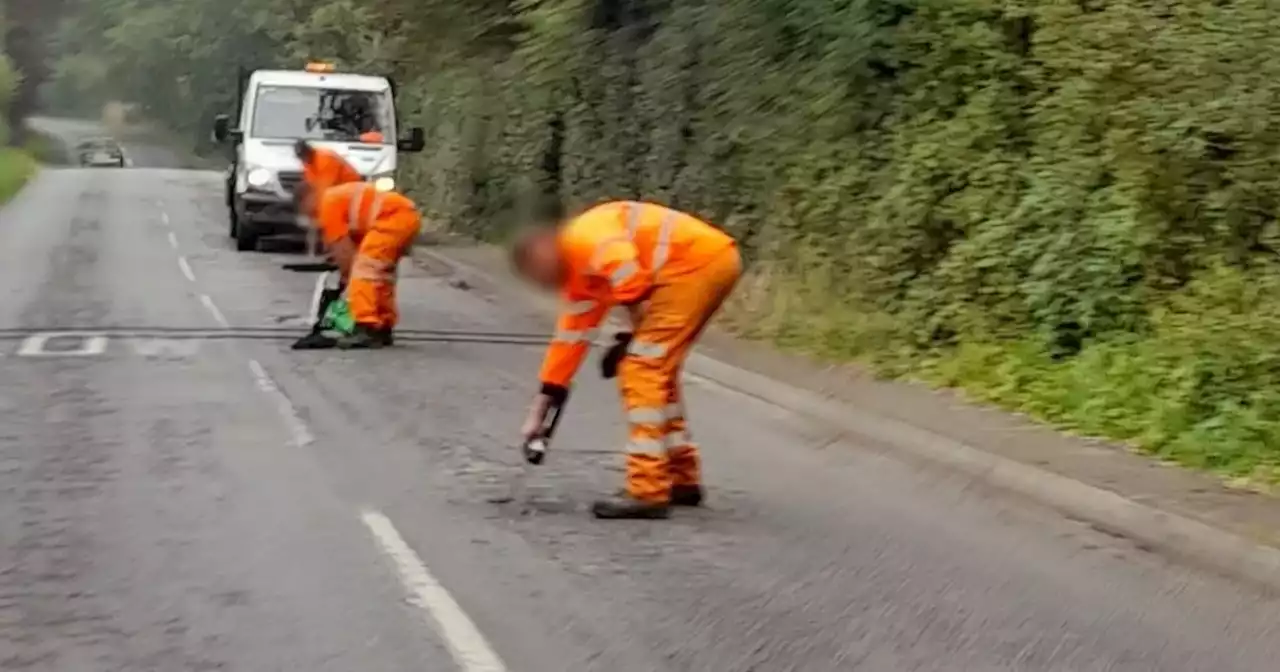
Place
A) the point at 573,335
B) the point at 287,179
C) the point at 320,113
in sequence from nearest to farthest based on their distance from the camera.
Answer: the point at 573,335 → the point at 287,179 → the point at 320,113

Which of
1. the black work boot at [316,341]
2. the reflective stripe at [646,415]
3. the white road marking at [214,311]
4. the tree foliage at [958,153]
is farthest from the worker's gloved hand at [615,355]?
the white road marking at [214,311]

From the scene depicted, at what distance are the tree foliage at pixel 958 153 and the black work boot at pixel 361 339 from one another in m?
3.52

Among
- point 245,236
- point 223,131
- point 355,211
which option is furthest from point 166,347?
point 223,131

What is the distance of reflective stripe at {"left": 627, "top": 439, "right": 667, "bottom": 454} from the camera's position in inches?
346

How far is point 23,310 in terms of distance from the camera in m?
18.2

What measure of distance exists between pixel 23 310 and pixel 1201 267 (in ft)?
36.9

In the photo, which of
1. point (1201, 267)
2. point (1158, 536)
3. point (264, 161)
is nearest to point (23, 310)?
point (264, 161)

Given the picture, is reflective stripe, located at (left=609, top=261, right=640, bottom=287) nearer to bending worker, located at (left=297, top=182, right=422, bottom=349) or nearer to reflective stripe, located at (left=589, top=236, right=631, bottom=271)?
reflective stripe, located at (left=589, top=236, right=631, bottom=271)

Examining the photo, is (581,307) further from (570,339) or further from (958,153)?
(958,153)

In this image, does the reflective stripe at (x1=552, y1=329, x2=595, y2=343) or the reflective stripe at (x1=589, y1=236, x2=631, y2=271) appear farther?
Answer: the reflective stripe at (x1=552, y1=329, x2=595, y2=343)

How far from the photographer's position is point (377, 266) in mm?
15531

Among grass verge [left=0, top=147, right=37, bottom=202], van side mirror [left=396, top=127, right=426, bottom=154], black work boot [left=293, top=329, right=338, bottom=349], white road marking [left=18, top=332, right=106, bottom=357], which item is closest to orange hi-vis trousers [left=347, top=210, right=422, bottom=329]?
black work boot [left=293, top=329, right=338, bottom=349]

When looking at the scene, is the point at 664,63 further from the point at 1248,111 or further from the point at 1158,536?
the point at 1158,536

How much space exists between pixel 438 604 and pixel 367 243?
871 cm
